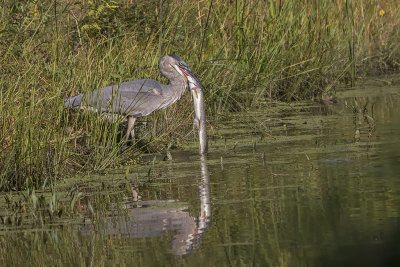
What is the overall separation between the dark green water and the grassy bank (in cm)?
36

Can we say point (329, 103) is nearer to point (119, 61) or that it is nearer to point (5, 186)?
point (119, 61)

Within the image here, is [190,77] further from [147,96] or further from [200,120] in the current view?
[200,120]

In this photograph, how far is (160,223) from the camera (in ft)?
16.3

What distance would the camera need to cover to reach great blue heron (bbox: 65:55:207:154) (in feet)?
24.4

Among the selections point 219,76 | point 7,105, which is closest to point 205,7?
point 219,76

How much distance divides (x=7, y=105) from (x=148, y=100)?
146cm

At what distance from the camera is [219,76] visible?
9.74 metres

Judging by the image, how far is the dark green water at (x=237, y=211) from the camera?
4199 mm

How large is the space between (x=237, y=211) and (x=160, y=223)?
431mm

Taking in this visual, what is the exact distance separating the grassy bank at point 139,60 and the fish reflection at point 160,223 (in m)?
1.02

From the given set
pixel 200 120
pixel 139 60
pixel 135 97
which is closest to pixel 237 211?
pixel 200 120

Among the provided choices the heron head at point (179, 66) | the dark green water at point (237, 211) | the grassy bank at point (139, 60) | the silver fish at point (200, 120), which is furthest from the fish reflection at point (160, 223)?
the heron head at point (179, 66)

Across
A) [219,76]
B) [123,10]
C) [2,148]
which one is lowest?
[2,148]

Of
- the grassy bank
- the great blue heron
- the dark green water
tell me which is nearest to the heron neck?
the great blue heron
